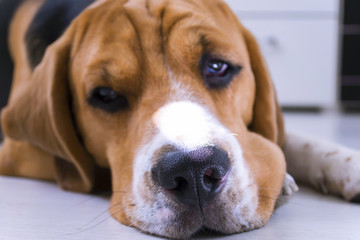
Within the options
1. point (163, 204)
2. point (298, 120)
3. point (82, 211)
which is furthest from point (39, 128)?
point (298, 120)

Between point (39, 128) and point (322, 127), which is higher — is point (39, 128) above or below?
above

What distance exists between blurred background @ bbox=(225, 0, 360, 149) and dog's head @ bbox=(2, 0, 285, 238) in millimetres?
3907

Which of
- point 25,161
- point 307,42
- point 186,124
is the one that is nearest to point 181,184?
point 186,124

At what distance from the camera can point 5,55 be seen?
8.54 feet

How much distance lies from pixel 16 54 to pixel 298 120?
3.10 meters

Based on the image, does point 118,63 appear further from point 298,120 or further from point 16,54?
point 298,120

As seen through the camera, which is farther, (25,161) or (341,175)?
(25,161)

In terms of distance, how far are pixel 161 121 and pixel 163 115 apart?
0.03m

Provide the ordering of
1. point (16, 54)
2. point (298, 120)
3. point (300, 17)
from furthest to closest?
point (300, 17), point (298, 120), point (16, 54)

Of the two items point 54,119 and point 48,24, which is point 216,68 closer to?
point 54,119

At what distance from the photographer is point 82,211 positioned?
1.69 meters

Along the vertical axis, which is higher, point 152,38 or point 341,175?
point 152,38

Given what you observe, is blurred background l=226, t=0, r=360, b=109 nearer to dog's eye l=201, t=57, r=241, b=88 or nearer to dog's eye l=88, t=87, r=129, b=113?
dog's eye l=201, t=57, r=241, b=88

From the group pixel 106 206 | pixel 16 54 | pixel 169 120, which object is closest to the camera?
pixel 169 120
